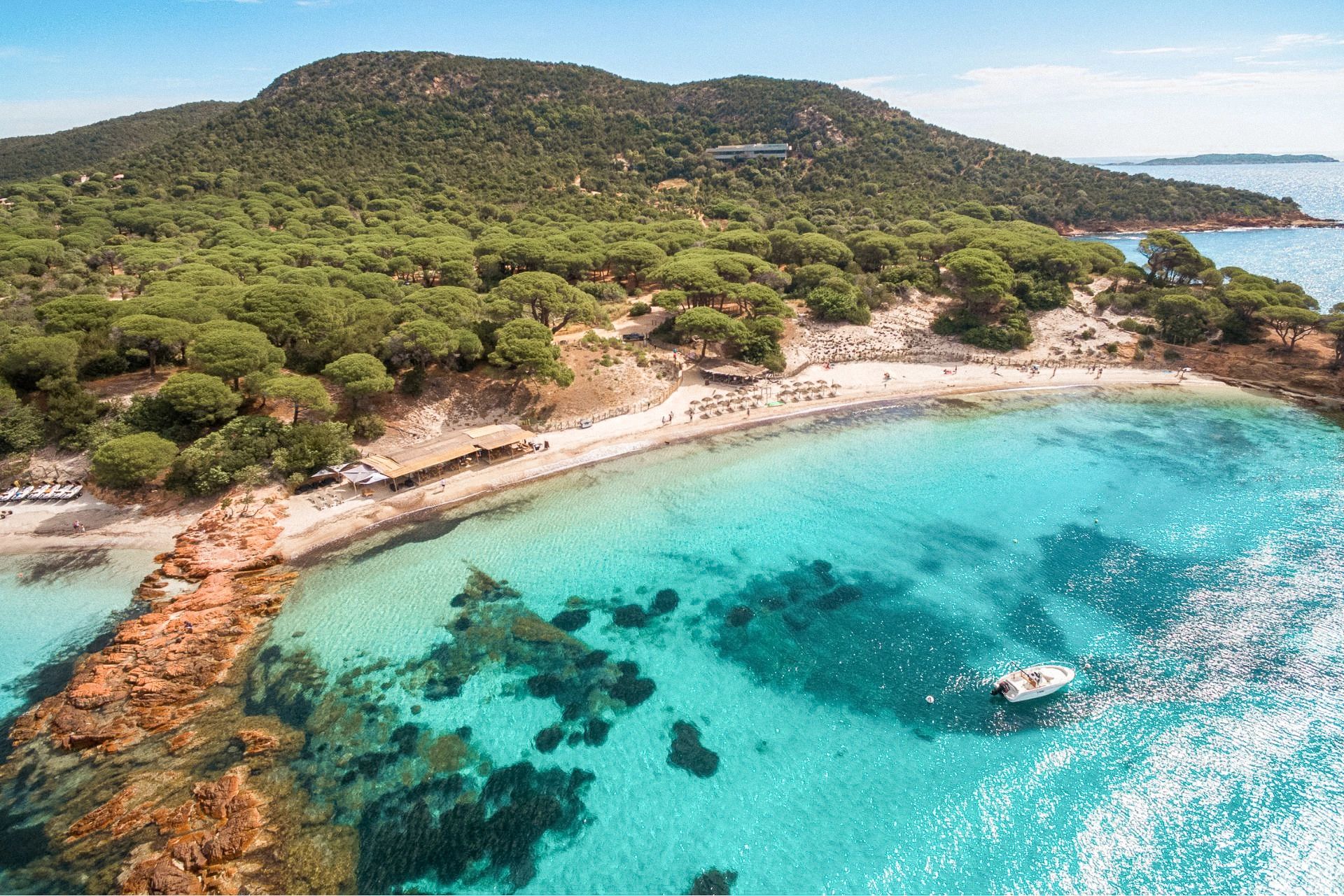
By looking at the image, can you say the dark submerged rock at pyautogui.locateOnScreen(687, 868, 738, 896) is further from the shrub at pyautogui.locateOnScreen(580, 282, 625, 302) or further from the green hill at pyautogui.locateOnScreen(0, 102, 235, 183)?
the green hill at pyautogui.locateOnScreen(0, 102, 235, 183)

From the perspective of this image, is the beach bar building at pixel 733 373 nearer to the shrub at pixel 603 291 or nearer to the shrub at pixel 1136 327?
the shrub at pixel 603 291

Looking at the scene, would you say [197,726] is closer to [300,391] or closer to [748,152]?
[300,391]

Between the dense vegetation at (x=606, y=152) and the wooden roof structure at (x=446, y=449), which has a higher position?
the dense vegetation at (x=606, y=152)

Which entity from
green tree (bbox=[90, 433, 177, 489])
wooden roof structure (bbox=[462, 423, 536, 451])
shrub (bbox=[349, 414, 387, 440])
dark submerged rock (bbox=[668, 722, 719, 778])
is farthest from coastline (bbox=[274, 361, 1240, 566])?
dark submerged rock (bbox=[668, 722, 719, 778])

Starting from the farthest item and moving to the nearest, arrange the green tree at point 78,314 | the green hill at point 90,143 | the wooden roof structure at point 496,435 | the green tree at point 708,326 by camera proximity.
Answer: the green hill at point 90,143 → the green tree at point 708,326 → the green tree at point 78,314 → the wooden roof structure at point 496,435

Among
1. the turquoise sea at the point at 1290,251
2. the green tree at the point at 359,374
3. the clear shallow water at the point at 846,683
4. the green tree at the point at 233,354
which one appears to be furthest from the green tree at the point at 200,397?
the turquoise sea at the point at 1290,251

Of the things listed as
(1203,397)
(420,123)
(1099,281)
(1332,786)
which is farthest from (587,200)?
(1332,786)

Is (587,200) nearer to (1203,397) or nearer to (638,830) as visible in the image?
(1203,397)
